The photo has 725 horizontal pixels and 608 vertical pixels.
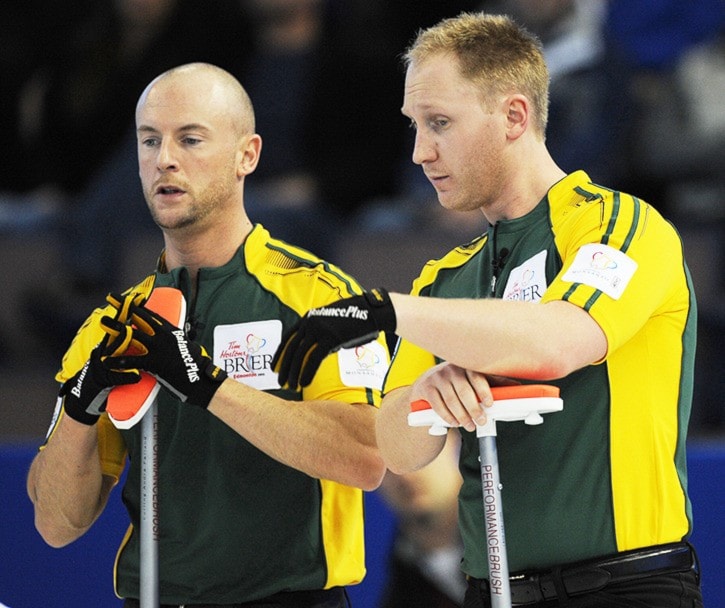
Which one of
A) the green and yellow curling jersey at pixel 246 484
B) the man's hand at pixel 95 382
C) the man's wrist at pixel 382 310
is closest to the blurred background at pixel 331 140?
the green and yellow curling jersey at pixel 246 484

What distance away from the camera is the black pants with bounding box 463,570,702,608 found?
2.85m

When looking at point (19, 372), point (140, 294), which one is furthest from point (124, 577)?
point (19, 372)

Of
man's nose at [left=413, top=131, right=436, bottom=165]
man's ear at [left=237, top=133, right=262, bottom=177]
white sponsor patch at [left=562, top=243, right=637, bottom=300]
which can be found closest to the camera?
white sponsor patch at [left=562, top=243, right=637, bottom=300]

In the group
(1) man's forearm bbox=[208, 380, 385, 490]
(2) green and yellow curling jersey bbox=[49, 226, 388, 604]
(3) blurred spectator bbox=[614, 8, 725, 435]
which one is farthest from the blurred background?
A: (1) man's forearm bbox=[208, 380, 385, 490]

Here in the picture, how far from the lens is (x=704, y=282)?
20.3 ft

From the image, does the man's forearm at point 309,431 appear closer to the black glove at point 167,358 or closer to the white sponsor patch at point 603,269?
the black glove at point 167,358

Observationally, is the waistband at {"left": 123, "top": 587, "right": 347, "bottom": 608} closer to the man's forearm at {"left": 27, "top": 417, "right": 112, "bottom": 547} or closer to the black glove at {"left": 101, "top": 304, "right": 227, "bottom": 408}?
the man's forearm at {"left": 27, "top": 417, "right": 112, "bottom": 547}

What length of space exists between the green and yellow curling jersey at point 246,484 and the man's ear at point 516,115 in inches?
25.9

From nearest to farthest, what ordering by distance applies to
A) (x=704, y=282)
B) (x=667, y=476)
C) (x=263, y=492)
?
(x=667, y=476), (x=263, y=492), (x=704, y=282)

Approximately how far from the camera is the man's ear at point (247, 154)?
3785 mm

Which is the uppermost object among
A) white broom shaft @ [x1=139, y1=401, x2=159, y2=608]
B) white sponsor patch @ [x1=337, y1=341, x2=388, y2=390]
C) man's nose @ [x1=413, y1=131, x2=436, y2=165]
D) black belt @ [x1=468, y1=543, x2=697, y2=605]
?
man's nose @ [x1=413, y1=131, x2=436, y2=165]

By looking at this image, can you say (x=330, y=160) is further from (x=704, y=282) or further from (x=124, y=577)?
(x=124, y=577)

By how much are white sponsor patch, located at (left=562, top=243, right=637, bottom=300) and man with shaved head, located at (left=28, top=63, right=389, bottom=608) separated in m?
0.85

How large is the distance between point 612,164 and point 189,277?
3208 mm
